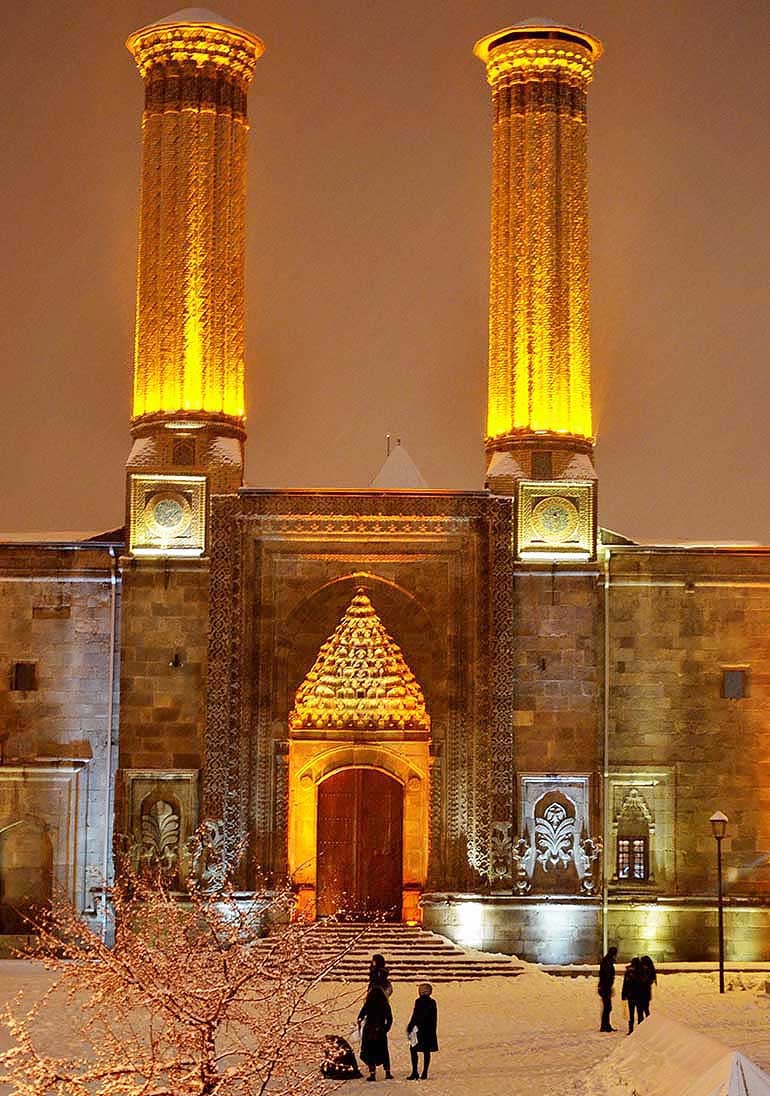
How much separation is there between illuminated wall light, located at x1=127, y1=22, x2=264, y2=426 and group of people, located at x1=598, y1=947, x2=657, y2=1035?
10658 millimetres

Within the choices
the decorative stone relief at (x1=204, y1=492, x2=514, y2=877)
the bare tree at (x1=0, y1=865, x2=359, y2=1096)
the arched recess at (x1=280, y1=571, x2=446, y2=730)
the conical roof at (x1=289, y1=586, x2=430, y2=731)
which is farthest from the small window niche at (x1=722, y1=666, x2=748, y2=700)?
the bare tree at (x1=0, y1=865, x2=359, y2=1096)

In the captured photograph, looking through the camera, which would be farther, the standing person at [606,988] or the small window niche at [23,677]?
the small window niche at [23,677]

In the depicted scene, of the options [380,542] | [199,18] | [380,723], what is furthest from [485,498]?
[199,18]

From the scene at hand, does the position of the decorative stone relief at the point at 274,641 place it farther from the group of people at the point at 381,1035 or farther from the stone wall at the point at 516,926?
the group of people at the point at 381,1035

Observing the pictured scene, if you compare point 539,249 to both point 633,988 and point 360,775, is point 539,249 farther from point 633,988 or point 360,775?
point 633,988

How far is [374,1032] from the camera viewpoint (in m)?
17.7

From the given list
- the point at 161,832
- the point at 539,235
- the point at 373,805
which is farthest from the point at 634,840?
the point at 539,235

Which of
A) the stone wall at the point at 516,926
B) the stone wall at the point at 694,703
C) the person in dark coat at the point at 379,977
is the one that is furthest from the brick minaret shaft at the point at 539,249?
the person in dark coat at the point at 379,977

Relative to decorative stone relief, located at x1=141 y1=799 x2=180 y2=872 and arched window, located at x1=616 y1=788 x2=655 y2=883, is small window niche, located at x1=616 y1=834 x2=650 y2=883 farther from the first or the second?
decorative stone relief, located at x1=141 y1=799 x2=180 y2=872

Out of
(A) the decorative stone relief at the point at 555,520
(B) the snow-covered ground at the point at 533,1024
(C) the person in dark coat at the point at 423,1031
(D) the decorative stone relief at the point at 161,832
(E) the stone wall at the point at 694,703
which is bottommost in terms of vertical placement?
(B) the snow-covered ground at the point at 533,1024

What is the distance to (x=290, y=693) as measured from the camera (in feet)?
90.4

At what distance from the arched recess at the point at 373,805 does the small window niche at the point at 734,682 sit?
4122 millimetres

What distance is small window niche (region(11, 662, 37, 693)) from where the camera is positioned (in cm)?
2741

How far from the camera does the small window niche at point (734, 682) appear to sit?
2736cm
